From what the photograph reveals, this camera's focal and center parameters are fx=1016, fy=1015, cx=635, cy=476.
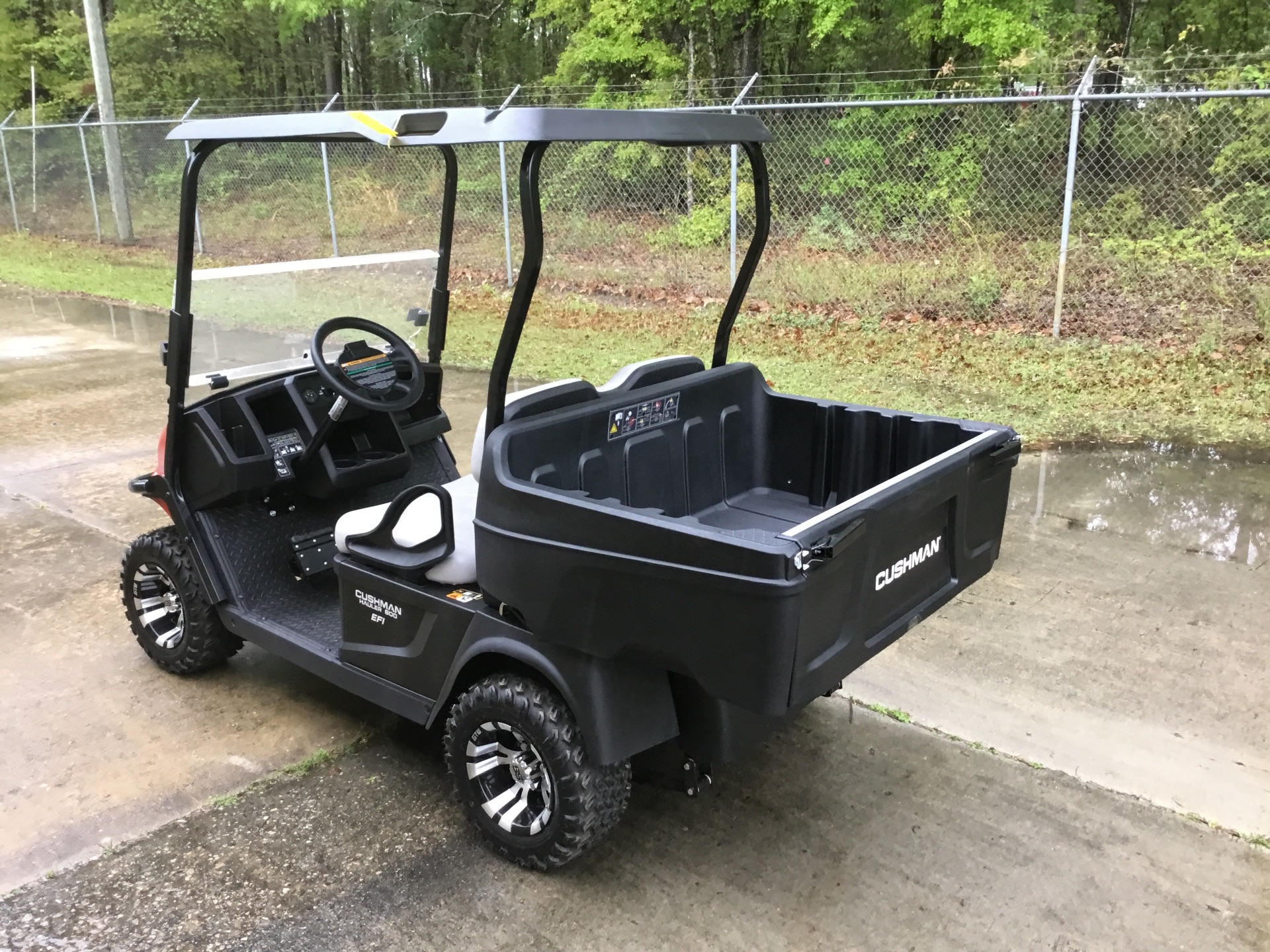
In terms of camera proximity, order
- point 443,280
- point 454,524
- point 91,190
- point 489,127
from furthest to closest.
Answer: point 91,190 < point 443,280 < point 454,524 < point 489,127

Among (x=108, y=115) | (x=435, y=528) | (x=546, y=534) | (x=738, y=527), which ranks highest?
(x=108, y=115)

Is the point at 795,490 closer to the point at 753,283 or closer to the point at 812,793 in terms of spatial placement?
the point at 812,793

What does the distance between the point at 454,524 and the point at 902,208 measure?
8484mm

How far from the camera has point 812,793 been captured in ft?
9.39

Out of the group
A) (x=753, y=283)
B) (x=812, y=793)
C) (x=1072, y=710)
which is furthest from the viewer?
(x=753, y=283)

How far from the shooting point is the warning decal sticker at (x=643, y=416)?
279cm

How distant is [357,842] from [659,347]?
6.04 meters

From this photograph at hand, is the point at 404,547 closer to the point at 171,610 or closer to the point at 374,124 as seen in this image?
the point at 374,124

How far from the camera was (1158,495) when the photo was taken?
4988mm

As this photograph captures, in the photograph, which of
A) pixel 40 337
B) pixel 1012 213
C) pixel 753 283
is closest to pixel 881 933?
pixel 753 283

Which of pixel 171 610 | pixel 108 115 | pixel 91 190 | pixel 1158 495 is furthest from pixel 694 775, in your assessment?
pixel 91 190

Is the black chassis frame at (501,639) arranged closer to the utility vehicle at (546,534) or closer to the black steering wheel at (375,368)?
the utility vehicle at (546,534)

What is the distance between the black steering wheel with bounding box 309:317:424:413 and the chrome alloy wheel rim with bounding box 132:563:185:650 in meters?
0.93

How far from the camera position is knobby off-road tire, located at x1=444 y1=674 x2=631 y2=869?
2.40 m
